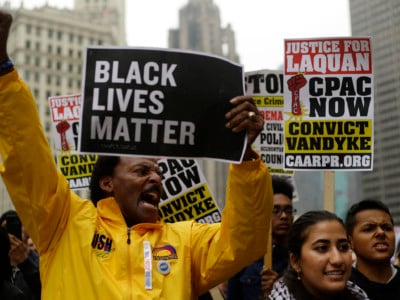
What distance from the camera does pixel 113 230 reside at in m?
3.21

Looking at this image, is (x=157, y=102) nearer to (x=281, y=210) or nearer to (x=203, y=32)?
(x=281, y=210)

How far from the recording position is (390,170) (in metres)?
98.2

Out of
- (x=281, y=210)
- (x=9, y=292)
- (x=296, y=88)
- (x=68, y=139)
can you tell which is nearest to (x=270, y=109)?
(x=296, y=88)

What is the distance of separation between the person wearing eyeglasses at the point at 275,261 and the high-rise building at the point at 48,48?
71.5 metres

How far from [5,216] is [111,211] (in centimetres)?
313

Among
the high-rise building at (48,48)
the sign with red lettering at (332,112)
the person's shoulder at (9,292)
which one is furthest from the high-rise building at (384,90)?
the person's shoulder at (9,292)

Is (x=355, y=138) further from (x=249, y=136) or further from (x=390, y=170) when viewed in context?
(x=390, y=170)

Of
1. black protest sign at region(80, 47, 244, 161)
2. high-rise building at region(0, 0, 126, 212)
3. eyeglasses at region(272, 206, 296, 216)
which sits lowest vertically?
eyeglasses at region(272, 206, 296, 216)

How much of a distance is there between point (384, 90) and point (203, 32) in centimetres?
5867

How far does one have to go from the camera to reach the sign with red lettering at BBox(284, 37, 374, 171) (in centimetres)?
510

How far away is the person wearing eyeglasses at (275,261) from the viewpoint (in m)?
5.15

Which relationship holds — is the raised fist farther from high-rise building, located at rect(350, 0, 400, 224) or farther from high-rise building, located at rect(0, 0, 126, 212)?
high-rise building, located at rect(0, 0, 126, 212)

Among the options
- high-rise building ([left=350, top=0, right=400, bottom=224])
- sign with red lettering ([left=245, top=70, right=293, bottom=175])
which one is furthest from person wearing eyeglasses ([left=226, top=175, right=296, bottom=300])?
high-rise building ([left=350, top=0, right=400, bottom=224])

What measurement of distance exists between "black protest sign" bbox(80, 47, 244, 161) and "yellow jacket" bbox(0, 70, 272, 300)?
0.25 meters
